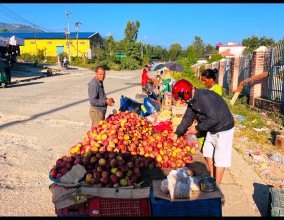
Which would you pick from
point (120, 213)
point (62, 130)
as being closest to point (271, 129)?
point (62, 130)

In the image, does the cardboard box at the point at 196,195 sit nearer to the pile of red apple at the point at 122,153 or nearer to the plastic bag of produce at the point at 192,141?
the pile of red apple at the point at 122,153

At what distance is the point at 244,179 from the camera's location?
553cm

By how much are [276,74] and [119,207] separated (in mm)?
9535

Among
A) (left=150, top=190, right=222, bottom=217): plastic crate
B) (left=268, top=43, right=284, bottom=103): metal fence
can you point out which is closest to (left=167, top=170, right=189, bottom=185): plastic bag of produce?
(left=150, top=190, right=222, bottom=217): plastic crate

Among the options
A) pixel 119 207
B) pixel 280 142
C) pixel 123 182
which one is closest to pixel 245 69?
pixel 280 142

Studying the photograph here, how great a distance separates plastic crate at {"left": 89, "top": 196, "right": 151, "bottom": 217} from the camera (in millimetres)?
3461

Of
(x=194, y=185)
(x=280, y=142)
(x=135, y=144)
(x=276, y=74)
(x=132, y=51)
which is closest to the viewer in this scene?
(x=194, y=185)

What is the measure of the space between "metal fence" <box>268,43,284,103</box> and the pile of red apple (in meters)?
6.88

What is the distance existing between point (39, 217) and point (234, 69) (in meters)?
14.3

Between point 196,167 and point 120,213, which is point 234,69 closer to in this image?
point 196,167

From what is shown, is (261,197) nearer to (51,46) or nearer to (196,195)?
(196,195)

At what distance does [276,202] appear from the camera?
374 centimetres

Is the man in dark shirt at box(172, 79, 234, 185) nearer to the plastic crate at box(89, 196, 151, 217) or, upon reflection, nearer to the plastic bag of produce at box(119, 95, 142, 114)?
the plastic crate at box(89, 196, 151, 217)

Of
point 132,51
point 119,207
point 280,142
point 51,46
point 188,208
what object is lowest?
point 280,142
